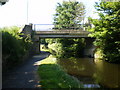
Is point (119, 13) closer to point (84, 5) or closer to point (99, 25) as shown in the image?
point (99, 25)

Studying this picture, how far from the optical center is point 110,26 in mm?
13500

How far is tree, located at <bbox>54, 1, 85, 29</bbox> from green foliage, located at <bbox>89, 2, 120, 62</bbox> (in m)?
11.9

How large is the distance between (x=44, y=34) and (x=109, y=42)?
30.2 feet

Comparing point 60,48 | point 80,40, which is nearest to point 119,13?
point 80,40

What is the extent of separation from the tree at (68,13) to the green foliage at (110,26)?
1188 cm

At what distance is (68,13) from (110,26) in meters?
15.0

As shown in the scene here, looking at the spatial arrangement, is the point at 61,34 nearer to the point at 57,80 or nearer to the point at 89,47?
the point at 89,47

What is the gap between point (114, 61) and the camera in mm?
14164

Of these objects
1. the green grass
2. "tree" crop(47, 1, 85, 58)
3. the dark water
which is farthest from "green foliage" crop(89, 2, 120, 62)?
the green grass

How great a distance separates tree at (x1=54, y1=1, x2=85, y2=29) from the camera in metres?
27.1

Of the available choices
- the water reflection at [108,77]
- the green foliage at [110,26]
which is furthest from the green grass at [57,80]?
the green foliage at [110,26]

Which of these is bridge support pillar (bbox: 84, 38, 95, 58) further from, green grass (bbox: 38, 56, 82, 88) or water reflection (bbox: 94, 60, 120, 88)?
green grass (bbox: 38, 56, 82, 88)

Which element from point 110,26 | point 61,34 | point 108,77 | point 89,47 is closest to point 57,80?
point 108,77

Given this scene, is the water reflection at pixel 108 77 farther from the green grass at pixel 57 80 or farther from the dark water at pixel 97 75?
the green grass at pixel 57 80
